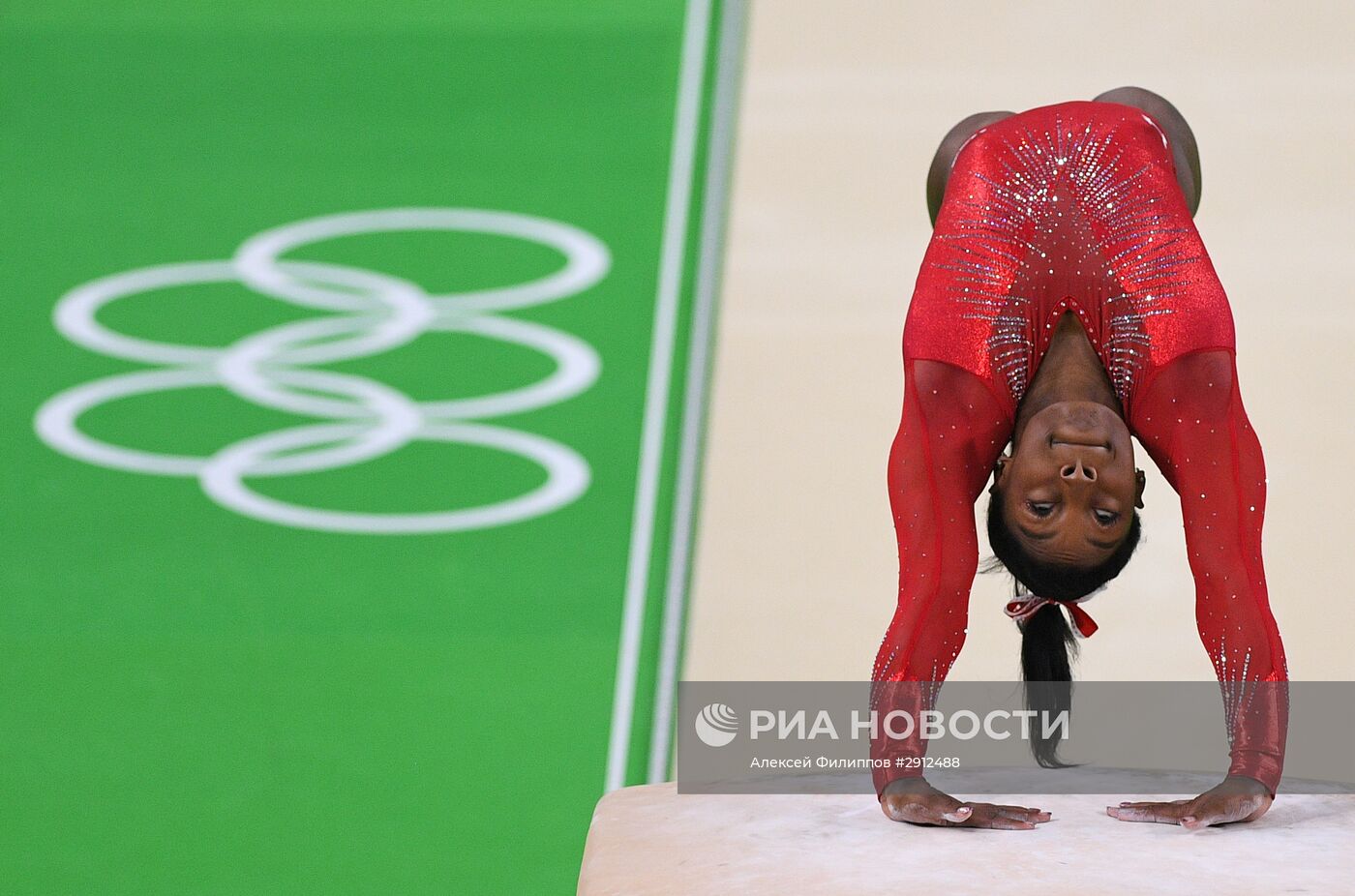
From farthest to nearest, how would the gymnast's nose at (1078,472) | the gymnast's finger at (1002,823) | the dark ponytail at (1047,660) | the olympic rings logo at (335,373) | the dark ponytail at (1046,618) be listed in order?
the olympic rings logo at (335,373), the dark ponytail at (1047,660), the gymnast's finger at (1002,823), the dark ponytail at (1046,618), the gymnast's nose at (1078,472)

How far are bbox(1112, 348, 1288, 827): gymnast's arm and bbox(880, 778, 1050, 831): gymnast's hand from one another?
27cm

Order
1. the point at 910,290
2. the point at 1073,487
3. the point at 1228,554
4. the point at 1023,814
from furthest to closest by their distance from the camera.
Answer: the point at 910,290, the point at 1023,814, the point at 1228,554, the point at 1073,487

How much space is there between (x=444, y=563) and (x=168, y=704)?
0.90 m

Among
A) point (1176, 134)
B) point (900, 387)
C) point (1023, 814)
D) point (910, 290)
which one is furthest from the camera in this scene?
point (910, 290)

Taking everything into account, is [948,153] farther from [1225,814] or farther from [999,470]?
[1225,814]

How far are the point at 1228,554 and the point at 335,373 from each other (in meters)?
3.68

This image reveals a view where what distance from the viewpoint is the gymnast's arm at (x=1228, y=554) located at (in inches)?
112

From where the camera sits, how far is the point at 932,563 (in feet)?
9.58

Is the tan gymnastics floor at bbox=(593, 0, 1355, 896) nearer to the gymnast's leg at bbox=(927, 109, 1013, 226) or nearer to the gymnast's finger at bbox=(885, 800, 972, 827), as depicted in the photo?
the gymnast's finger at bbox=(885, 800, 972, 827)

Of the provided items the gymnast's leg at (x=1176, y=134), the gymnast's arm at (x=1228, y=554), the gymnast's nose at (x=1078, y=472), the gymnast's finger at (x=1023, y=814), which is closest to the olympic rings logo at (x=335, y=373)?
the gymnast's leg at (x=1176, y=134)

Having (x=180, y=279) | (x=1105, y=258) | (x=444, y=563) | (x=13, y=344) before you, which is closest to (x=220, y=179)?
(x=180, y=279)

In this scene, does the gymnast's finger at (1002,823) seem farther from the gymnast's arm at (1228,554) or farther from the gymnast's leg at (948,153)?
the gymnast's leg at (948,153)

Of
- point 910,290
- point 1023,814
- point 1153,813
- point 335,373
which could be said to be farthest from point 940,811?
point 910,290

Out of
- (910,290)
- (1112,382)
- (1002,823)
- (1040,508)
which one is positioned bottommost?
(1002,823)
